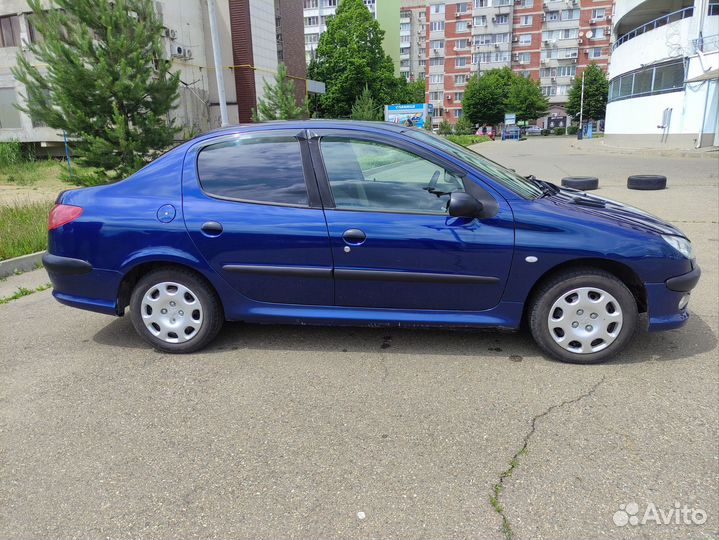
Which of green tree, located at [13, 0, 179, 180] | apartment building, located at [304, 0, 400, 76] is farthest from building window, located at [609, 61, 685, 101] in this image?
apartment building, located at [304, 0, 400, 76]

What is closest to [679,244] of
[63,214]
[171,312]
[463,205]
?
[463,205]

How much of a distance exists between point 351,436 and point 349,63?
54.9 meters

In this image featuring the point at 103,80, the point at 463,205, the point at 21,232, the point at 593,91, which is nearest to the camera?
the point at 463,205

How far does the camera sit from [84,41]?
458 inches

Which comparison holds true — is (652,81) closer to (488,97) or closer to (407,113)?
(407,113)

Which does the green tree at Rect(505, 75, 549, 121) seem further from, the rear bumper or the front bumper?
the rear bumper

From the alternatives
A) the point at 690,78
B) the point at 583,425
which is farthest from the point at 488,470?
the point at 690,78

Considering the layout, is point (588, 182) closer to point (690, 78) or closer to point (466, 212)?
point (466, 212)

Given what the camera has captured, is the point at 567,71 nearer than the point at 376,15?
No

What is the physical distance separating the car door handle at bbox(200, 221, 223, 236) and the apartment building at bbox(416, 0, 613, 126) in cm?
9052

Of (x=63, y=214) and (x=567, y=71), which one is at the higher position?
(x=567, y=71)

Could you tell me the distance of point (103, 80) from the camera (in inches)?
467

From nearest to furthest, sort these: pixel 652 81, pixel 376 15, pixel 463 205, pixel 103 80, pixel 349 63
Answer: pixel 463 205 → pixel 103 80 → pixel 652 81 → pixel 349 63 → pixel 376 15

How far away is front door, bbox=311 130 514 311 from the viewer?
142 inches
